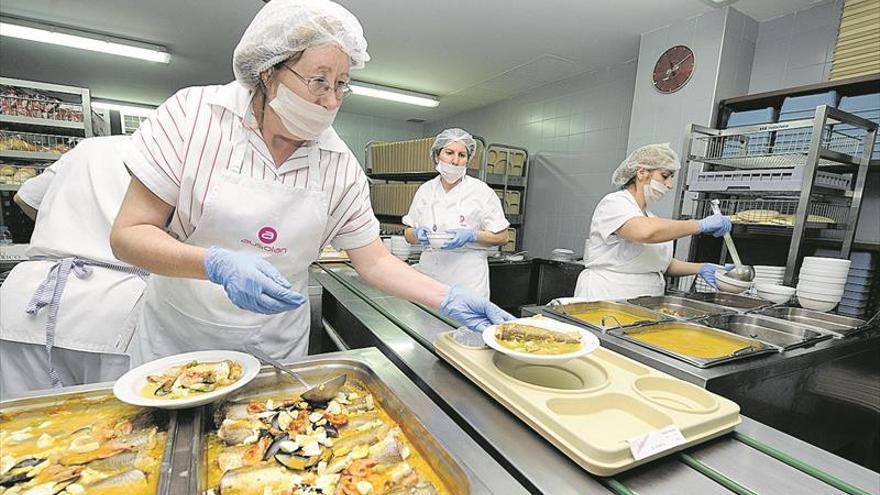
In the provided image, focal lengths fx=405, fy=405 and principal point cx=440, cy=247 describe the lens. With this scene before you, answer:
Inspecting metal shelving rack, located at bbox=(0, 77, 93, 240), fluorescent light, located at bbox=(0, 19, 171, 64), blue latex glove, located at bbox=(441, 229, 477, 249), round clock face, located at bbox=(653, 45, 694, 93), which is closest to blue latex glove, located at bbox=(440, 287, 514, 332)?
blue latex glove, located at bbox=(441, 229, 477, 249)

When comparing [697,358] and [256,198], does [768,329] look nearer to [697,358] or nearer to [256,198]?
[697,358]

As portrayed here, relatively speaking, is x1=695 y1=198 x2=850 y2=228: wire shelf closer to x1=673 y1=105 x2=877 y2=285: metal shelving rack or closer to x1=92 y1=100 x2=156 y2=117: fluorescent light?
x1=673 y1=105 x2=877 y2=285: metal shelving rack

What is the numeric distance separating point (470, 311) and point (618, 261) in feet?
5.13

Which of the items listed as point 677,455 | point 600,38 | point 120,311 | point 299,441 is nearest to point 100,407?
point 299,441

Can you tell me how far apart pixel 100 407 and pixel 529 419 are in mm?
900

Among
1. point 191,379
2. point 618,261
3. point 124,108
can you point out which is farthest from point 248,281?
point 124,108

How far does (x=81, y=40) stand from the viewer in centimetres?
429

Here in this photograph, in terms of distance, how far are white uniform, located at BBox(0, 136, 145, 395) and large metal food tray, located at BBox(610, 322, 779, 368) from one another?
75.0 inches

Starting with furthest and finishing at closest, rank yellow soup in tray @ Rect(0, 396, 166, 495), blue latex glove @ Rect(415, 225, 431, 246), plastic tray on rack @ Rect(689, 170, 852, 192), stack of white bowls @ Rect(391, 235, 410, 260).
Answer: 1. stack of white bowls @ Rect(391, 235, 410, 260)
2. blue latex glove @ Rect(415, 225, 431, 246)
3. plastic tray on rack @ Rect(689, 170, 852, 192)
4. yellow soup in tray @ Rect(0, 396, 166, 495)

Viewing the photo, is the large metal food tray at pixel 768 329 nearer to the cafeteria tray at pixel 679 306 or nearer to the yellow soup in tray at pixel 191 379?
the cafeteria tray at pixel 679 306

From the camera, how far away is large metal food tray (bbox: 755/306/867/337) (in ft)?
5.87

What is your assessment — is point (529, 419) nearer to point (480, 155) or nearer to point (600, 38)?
point (600, 38)

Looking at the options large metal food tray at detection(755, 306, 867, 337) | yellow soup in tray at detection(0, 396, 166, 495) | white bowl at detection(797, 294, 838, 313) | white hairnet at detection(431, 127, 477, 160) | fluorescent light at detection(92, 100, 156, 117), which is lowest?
yellow soup in tray at detection(0, 396, 166, 495)

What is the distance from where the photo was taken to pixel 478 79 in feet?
17.6
